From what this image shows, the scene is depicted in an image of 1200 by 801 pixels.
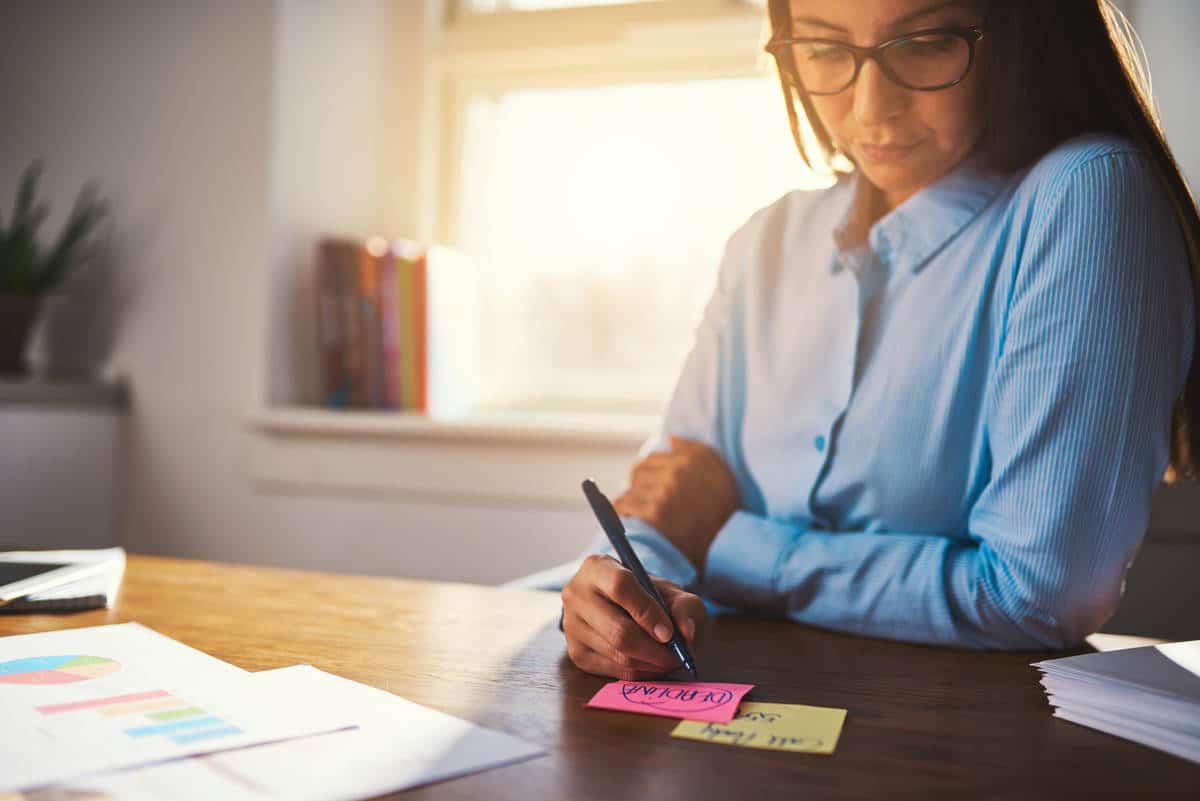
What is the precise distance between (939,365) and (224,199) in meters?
1.73

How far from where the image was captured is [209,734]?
2.05ft

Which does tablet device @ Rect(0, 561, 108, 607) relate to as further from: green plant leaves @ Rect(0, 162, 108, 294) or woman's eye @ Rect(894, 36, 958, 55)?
green plant leaves @ Rect(0, 162, 108, 294)

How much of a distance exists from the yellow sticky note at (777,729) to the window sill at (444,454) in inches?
50.7

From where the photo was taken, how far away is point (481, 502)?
215 cm

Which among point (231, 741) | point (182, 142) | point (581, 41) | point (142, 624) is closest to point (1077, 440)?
point (231, 741)

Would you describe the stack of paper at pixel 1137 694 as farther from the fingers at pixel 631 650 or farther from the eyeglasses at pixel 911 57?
the eyeglasses at pixel 911 57

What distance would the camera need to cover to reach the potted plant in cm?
225

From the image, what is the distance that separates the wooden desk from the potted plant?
1.33 m

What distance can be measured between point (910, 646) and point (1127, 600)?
783mm

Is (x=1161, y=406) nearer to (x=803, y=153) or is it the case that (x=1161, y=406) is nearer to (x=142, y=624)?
(x=803, y=153)

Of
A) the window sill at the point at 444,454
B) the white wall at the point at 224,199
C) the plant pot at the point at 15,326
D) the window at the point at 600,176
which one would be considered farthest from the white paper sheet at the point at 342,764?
the plant pot at the point at 15,326

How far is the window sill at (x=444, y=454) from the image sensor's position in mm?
2043

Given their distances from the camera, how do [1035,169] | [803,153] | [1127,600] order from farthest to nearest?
[1127,600] < [803,153] < [1035,169]

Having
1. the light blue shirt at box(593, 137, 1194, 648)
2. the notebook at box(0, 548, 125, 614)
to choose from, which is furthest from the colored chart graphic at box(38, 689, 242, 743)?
the light blue shirt at box(593, 137, 1194, 648)
